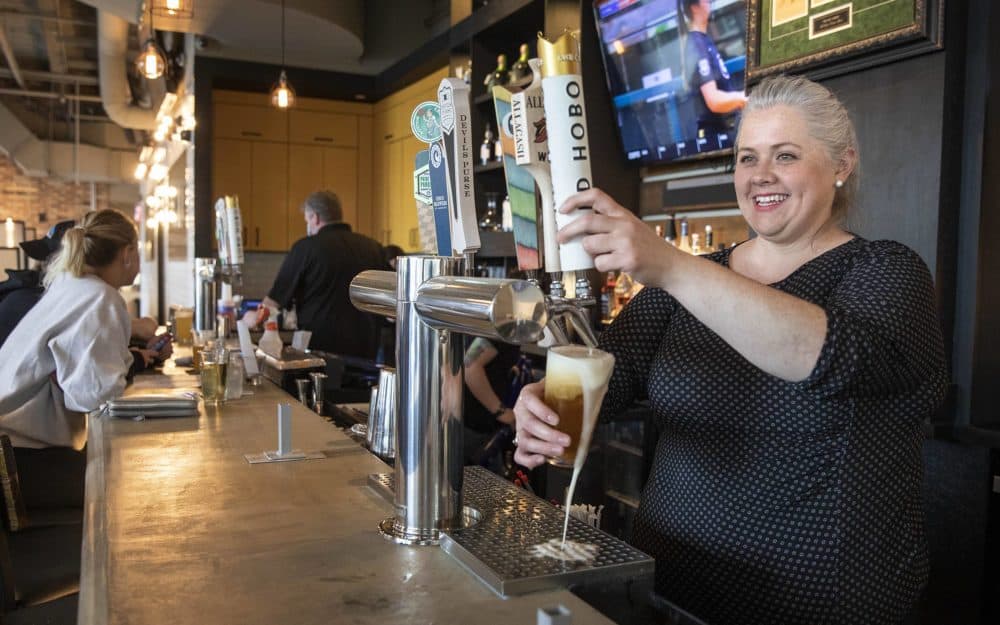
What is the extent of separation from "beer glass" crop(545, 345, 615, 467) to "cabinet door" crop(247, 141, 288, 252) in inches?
267

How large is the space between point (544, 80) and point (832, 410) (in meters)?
0.69

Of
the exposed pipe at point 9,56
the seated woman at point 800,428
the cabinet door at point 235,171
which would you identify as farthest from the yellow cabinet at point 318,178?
the seated woman at point 800,428

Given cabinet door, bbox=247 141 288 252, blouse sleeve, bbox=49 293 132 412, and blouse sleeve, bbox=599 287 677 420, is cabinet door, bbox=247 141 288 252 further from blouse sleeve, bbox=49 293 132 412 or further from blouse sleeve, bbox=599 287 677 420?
blouse sleeve, bbox=599 287 677 420

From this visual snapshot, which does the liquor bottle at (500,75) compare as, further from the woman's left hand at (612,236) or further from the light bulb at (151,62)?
the woman's left hand at (612,236)

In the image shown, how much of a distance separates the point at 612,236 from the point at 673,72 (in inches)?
113

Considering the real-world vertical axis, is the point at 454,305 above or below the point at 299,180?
below

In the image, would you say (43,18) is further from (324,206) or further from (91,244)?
(91,244)

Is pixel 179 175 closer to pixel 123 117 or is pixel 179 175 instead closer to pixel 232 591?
pixel 123 117

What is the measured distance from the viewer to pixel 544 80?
831 millimetres

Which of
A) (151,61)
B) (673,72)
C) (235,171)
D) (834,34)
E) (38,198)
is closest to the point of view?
(834,34)

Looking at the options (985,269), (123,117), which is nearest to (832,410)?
(985,269)

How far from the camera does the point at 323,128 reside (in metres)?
7.49

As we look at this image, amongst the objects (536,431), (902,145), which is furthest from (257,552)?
(902,145)

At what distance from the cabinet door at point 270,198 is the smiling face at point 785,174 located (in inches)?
253
